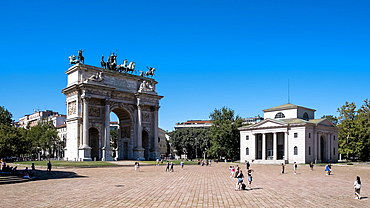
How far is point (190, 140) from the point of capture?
99938mm

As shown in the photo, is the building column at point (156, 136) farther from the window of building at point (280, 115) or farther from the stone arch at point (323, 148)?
the stone arch at point (323, 148)

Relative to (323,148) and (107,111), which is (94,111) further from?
(323,148)

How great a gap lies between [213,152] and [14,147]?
4250 centimetres

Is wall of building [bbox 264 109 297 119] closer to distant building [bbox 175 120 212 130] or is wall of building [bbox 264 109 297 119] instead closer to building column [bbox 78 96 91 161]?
building column [bbox 78 96 91 161]

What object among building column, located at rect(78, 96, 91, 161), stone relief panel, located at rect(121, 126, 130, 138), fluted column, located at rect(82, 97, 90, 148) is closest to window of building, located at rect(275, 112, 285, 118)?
stone relief panel, located at rect(121, 126, 130, 138)

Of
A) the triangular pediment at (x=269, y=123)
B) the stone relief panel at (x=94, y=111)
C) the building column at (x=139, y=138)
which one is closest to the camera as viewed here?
the stone relief panel at (x=94, y=111)

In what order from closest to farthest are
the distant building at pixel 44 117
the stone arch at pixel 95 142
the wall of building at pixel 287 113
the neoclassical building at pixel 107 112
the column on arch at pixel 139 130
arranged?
the neoclassical building at pixel 107 112 → the stone arch at pixel 95 142 → the column on arch at pixel 139 130 → the wall of building at pixel 287 113 → the distant building at pixel 44 117

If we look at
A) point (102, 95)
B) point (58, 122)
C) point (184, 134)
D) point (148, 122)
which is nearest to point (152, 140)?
point (148, 122)

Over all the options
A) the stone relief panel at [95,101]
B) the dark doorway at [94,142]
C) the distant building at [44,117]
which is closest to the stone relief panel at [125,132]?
the dark doorway at [94,142]

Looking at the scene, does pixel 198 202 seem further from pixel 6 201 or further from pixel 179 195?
pixel 6 201

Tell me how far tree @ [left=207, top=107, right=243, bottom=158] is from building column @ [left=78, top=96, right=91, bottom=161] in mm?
32826

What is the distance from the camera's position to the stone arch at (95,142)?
61.1 meters

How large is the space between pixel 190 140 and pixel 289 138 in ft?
121

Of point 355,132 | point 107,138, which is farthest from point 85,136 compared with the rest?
point 355,132
